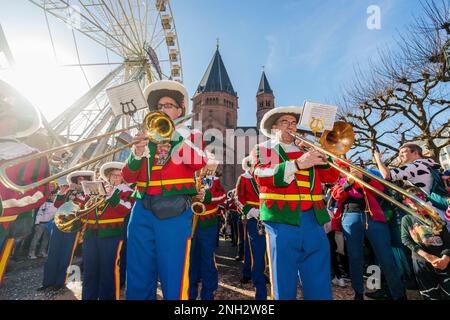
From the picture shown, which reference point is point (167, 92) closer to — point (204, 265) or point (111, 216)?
point (111, 216)

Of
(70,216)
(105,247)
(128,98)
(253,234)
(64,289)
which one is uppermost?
(128,98)

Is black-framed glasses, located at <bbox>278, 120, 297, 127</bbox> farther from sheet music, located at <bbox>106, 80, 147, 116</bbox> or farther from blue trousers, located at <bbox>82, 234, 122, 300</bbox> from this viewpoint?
blue trousers, located at <bbox>82, 234, 122, 300</bbox>

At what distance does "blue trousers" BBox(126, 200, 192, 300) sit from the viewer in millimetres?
2057

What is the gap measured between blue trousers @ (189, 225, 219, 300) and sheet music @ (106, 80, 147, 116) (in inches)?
99.9

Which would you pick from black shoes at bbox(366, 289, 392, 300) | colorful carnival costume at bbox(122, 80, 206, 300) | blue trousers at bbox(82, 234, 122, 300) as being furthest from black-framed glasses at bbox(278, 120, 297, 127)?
black shoes at bbox(366, 289, 392, 300)

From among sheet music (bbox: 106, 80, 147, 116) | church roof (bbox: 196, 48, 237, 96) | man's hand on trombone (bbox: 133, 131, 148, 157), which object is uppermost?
church roof (bbox: 196, 48, 237, 96)

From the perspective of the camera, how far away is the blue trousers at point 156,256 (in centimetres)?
206

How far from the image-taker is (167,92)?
2922 mm

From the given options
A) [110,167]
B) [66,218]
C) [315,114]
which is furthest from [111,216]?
[315,114]

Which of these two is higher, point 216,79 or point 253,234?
point 216,79

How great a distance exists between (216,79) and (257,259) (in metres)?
57.3

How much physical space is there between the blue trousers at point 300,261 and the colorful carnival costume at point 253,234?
48.3 inches
